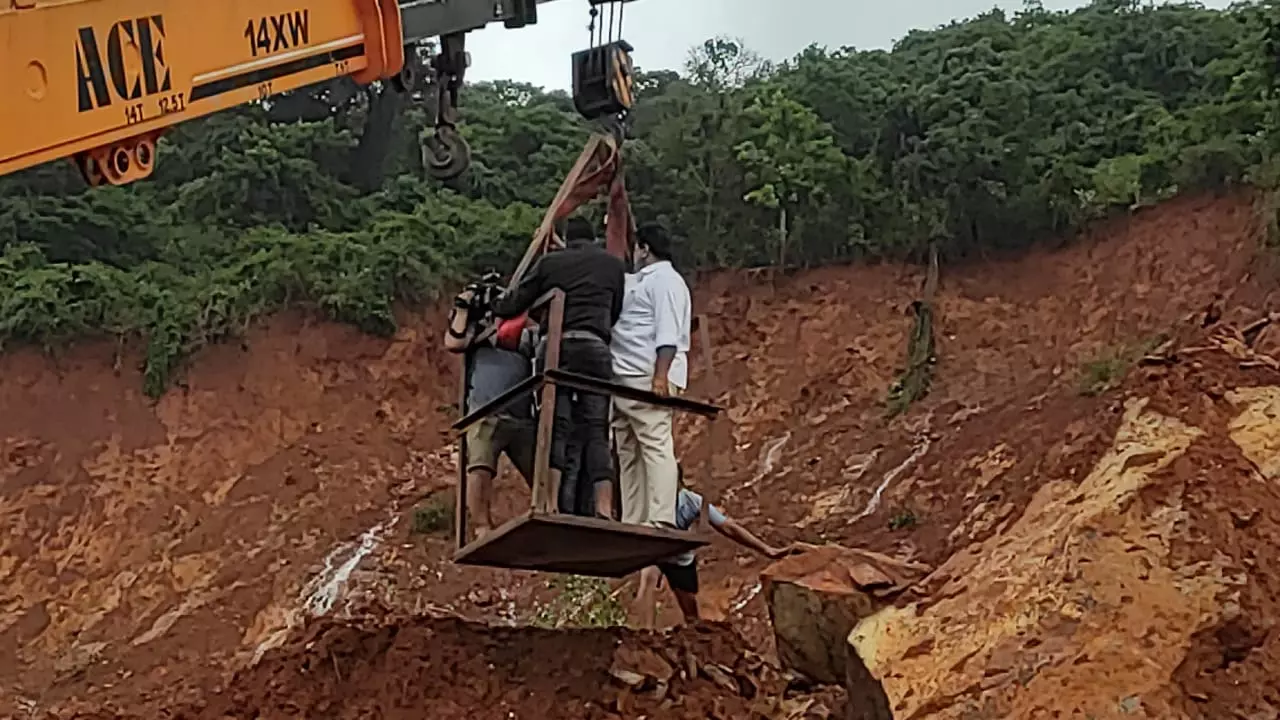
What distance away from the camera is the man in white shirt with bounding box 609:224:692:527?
787cm

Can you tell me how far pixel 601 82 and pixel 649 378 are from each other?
Answer: 1919 millimetres

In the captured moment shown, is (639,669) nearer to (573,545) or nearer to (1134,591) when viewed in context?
(573,545)

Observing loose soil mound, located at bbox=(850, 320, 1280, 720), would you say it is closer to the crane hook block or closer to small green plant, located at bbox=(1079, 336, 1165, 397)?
the crane hook block

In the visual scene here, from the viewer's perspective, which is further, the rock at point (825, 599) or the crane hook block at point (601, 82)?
the crane hook block at point (601, 82)

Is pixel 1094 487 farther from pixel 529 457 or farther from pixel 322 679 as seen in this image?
pixel 322 679

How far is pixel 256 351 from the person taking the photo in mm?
23047

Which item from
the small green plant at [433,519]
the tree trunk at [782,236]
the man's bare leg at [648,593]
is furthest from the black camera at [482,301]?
the tree trunk at [782,236]

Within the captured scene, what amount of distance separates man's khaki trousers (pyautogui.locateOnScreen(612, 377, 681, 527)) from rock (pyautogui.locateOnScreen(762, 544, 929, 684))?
92cm

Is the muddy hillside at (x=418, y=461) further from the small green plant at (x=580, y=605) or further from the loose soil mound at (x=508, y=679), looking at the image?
the small green plant at (x=580, y=605)

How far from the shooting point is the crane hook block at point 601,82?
29.2 feet

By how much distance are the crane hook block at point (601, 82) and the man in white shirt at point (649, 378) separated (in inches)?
51.3

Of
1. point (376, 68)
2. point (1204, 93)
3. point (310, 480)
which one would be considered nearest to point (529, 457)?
point (376, 68)

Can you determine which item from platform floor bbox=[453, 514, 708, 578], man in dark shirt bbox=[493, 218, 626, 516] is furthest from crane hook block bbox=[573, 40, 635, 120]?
platform floor bbox=[453, 514, 708, 578]

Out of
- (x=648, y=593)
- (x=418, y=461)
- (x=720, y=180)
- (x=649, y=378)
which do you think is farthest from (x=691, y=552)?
(x=720, y=180)
